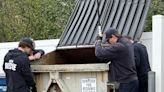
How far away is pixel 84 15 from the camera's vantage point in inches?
315

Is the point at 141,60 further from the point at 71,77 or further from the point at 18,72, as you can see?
the point at 18,72

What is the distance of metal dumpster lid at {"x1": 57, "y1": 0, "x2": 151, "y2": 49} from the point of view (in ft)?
23.3

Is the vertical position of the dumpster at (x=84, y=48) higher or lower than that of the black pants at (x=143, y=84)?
higher

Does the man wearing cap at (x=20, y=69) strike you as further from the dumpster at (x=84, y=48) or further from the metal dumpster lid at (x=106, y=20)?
the metal dumpster lid at (x=106, y=20)

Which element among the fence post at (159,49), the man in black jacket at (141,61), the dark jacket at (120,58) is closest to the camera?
the fence post at (159,49)

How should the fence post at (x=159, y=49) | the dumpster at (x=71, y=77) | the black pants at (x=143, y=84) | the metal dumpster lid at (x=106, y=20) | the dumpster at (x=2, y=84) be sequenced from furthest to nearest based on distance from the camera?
the dumpster at (x=2, y=84)
the metal dumpster lid at (x=106, y=20)
the black pants at (x=143, y=84)
the dumpster at (x=71, y=77)
the fence post at (x=159, y=49)

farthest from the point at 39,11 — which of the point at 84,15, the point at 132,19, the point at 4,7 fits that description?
the point at 132,19

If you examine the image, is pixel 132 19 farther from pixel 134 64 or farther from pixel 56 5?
pixel 56 5

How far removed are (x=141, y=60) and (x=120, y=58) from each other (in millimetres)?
713

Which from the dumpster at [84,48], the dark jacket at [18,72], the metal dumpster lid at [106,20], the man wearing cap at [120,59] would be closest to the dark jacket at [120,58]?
the man wearing cap at [120,59]

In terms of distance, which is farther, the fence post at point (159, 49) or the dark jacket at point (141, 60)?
A: the dark jacket at point (141, 60)

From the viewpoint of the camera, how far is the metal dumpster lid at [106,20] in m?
7.11

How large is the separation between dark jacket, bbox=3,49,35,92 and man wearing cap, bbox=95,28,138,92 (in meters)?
1.11

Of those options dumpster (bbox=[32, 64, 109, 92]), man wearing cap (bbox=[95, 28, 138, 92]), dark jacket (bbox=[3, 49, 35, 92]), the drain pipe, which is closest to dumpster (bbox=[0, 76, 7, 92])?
dark jacket (bbox=[3, 49, 35, 92])
